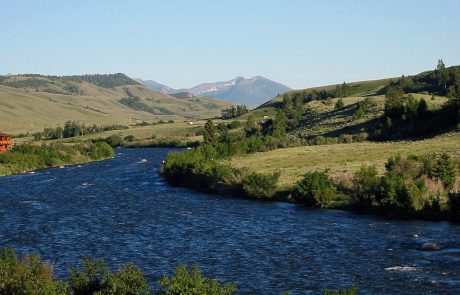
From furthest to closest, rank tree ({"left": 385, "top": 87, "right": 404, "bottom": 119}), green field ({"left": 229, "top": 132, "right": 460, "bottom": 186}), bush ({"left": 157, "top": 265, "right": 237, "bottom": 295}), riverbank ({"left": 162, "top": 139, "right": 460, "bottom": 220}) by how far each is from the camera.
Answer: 1. tree ({"left": 385, "top": 87, "right": 404, "bottom": 119})
2. green field ({"left": 229, "top": 132, "right": 460, "bottom": 186})
3. riverbank ({"left": 162, "top": 139, "right": 460, "bottom": 220})
4. bush ({"left": 157, "top": 265, "right": 237, "bottom": 295})

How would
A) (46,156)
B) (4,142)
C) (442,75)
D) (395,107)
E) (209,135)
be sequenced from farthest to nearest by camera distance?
(442,75) → (209,135) → (4,142) → (46,156) → (395,107)

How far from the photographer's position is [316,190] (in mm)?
65500

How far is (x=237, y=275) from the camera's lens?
39.8 meters

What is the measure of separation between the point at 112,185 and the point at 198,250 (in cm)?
4586

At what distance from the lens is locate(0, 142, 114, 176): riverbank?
4710 inches

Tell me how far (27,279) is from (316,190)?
41.2 metres

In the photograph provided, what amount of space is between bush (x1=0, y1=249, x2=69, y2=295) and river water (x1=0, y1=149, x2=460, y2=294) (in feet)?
29.2

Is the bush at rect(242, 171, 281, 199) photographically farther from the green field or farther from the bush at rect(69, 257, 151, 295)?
the bush at rect(69, 257, 151, 295)

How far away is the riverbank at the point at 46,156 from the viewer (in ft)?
392

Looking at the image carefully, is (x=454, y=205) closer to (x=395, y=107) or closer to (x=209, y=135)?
(x=395, y=107)

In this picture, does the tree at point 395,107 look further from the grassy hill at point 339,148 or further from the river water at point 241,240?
the river water at point 241,240

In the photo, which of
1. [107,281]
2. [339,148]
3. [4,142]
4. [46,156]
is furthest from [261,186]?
[4,142]

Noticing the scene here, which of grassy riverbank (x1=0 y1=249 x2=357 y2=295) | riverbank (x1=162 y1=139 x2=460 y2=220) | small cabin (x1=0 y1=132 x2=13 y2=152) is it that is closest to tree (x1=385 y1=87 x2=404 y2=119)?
riverbank (x1=162 y1=139 x2=460 y2=220)

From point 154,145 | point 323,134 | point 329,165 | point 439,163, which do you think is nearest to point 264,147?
point 323,134
